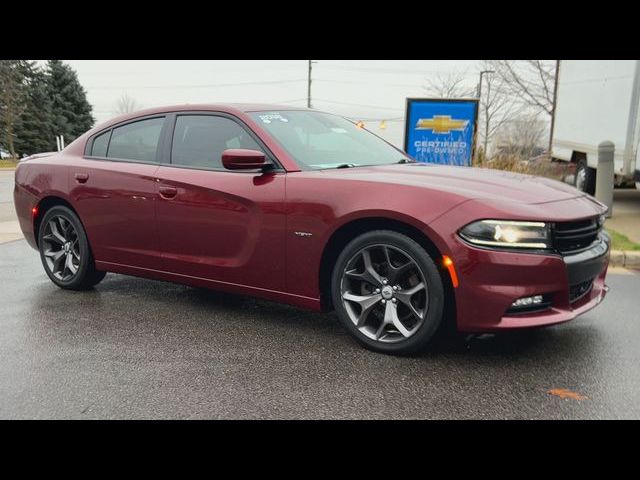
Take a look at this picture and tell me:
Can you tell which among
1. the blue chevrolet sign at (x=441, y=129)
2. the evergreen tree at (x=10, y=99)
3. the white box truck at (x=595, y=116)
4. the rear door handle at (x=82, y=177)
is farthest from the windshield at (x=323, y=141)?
the evergreen tree at (x=10, y=99)

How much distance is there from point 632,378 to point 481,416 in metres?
1.06

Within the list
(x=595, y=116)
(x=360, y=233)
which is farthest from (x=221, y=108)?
(x=595, y=116)

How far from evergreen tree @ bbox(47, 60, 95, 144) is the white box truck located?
4042 cm

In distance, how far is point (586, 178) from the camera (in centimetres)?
1211

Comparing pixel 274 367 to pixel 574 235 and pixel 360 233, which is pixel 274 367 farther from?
pixel 574 235

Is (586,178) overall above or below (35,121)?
below

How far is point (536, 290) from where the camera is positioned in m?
3.19

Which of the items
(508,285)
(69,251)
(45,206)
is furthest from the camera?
(45,206)

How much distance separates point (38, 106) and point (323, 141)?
47.1 meters

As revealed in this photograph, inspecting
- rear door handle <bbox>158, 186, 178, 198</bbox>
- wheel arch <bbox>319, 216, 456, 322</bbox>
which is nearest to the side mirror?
rear door handle <bbox>158, 186, 178, 198</bbox>

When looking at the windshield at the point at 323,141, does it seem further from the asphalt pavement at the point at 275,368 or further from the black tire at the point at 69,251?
the black tire at the point at 69,251

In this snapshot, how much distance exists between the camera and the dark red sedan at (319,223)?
3.24 meters
